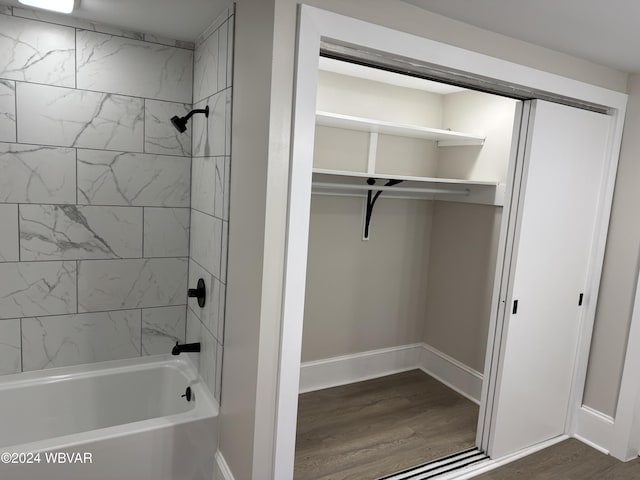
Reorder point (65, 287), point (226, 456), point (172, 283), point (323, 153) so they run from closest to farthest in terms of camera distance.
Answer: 1. point (226, 456)
2. point (65, 287)
3. point (172, 283)
4. point (323, 153)

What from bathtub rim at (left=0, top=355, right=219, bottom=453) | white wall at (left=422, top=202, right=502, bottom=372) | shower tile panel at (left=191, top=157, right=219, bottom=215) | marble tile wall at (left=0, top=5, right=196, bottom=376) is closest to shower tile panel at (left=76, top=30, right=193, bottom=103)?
marble tile wall at (left=0, top=5, right=196, bottom=376)

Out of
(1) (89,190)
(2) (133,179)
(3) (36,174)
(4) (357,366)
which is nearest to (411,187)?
(4) (357,366)

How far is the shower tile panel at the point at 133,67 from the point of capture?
7.77ft

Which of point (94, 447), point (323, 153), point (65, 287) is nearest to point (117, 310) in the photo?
point (65, 287)

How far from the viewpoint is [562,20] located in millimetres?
1852

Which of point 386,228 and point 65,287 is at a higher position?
point 386,228

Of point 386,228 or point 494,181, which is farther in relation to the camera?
point 386,228

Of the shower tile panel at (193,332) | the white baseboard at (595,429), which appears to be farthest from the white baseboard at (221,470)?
the white baseboard at (595,429)

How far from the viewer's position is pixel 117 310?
2.62 meters

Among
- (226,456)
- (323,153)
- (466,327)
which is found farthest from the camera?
(466,327)

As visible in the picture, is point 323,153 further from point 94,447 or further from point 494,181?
point 94,447

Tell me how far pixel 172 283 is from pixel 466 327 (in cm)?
209

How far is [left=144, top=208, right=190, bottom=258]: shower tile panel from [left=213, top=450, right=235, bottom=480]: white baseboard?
3.78ft

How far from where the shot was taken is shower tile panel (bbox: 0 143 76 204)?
2273 millimetres
